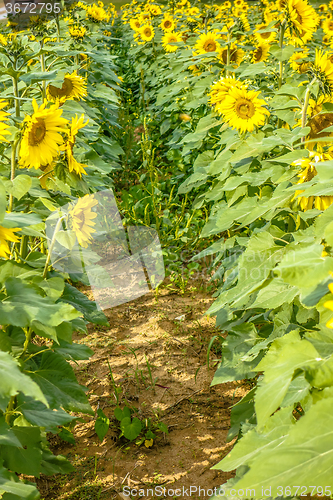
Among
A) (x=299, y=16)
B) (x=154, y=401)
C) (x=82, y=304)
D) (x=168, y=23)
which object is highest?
(x=299, y=16)

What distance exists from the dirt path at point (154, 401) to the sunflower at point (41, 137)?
132cm

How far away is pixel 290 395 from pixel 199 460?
1223 millimetres

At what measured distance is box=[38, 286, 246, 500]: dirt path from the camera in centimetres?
191

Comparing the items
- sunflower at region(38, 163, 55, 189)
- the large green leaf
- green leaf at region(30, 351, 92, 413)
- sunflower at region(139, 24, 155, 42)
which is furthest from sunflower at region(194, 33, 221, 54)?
sunflower at region(139, 24, 155, 42)

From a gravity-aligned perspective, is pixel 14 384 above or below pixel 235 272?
above

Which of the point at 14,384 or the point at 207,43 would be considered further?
the point at 207,43

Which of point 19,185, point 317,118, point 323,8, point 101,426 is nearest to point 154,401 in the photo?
point 101,426

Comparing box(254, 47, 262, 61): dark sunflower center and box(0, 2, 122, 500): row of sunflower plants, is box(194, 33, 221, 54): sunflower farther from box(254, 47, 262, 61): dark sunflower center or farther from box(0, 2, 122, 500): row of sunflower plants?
box(0, 2, 122, 500): row of sunflower plants

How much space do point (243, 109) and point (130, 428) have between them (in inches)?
69.1

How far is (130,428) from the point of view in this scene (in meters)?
2.06

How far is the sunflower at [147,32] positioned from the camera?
695 cm

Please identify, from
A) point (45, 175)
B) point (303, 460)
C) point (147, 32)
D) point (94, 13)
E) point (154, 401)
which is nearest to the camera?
point (303, 460)

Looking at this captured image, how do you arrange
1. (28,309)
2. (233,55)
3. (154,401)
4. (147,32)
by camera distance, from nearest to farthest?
(28,309) → (154,401) → (233,55) → (147,32)

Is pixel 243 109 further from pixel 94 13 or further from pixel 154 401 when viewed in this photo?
pixel 94 13
